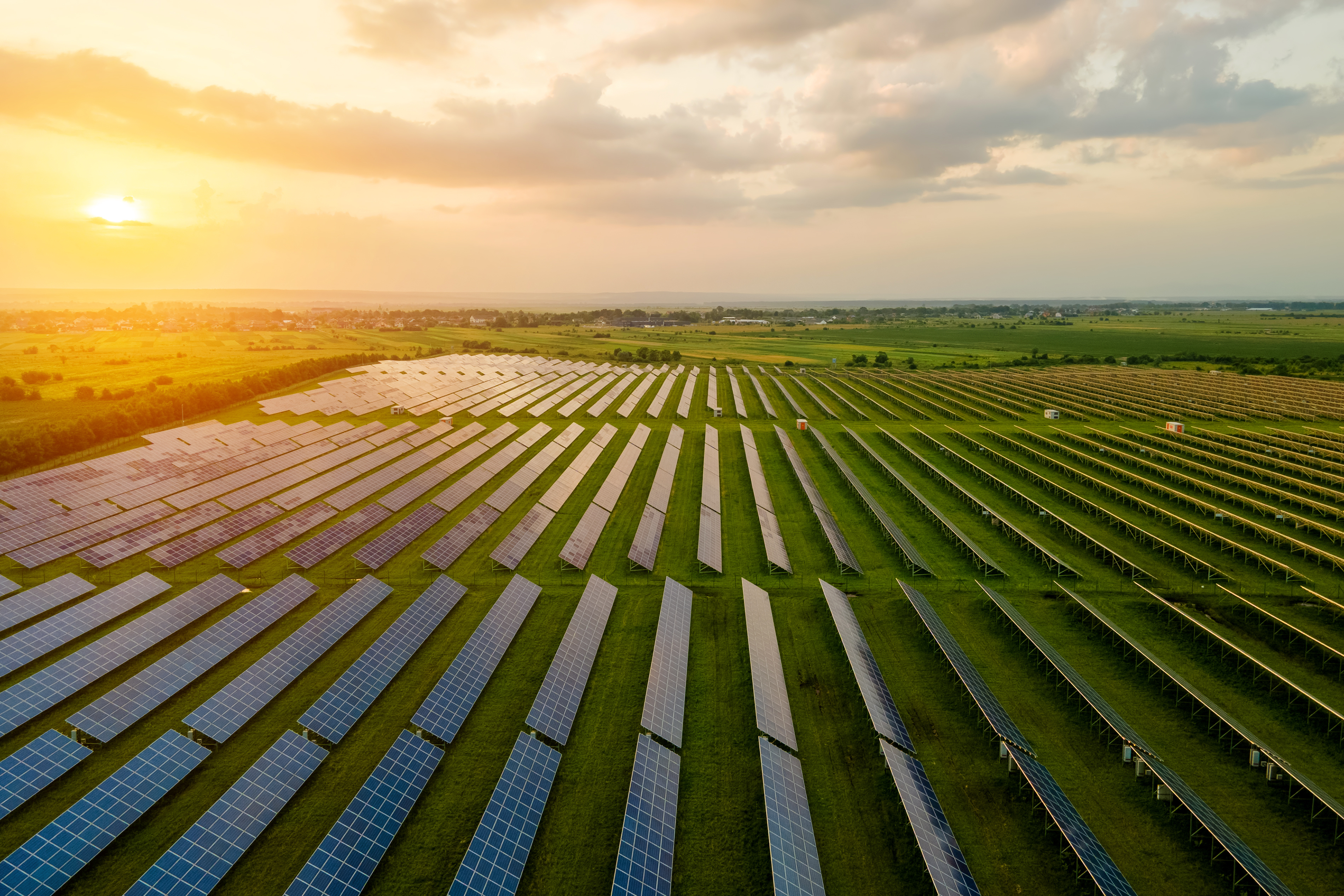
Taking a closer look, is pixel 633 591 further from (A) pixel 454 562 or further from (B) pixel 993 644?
(B) pixel 993 644

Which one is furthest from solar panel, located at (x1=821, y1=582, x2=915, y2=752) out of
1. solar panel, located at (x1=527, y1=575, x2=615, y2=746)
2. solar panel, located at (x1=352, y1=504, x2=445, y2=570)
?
solar panel, located at (x1=352, y1=504, x2=445, y2=570)

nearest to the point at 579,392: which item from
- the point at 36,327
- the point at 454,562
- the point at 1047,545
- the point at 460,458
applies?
the point at 460,458

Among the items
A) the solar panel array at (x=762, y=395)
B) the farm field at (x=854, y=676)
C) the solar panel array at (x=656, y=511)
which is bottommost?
the farm field at (x=854, y=676)

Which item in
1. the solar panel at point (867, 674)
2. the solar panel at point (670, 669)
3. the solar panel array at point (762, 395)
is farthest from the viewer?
the solar panel array at point (762, 395)

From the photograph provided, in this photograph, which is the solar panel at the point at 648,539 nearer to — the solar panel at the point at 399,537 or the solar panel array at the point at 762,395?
the solar panel at the point at 399,537

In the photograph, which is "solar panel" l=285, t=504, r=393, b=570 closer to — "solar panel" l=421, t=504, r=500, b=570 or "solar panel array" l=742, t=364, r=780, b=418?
"solar panel" l=421, t=504, r=500, b=570

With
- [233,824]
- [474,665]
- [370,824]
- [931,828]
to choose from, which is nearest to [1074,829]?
[931,828]

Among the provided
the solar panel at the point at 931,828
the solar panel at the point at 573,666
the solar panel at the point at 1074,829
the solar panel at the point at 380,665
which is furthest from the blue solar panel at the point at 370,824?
the solar panel at the point at 1074,829
